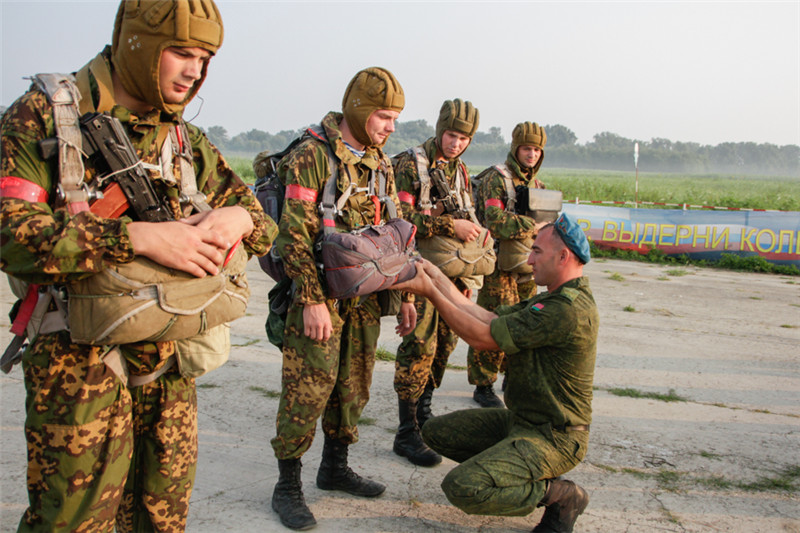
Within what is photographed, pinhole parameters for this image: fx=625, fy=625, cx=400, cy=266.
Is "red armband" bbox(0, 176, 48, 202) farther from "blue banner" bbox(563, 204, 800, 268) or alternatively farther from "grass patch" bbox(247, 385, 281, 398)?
"blue banner" bbox(563, 204, 800, 268)

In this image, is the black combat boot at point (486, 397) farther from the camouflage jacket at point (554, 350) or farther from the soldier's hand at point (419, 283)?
the soldier's hand at point (419, 283)

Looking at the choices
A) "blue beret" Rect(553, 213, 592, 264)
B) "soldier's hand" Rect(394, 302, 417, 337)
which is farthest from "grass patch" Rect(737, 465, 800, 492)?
"soldier's hand" Rect(394, 302, 417, 337)

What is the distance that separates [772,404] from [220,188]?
5.27m

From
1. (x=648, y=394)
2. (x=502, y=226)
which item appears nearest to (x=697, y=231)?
(x=648, y=394)

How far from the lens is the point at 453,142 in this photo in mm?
5117

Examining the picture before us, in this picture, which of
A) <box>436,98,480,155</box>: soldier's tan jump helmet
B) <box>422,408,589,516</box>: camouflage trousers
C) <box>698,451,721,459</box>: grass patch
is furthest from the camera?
<box>436,98,480,155</box>: soldier's tan jump helmet

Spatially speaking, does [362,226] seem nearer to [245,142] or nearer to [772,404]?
[772,404]

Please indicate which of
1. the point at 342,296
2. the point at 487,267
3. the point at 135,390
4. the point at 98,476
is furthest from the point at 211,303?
the point at 487,267

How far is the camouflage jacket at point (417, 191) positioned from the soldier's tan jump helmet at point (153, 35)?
9.11 ft

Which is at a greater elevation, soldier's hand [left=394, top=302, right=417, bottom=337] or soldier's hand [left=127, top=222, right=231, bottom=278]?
soldier's hand [left=127, top=222, right=231, bottom=278]

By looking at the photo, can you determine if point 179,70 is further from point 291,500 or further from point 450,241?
point 450,241

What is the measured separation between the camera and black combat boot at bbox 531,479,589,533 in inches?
134

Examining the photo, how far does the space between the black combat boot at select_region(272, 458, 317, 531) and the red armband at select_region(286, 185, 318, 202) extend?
1.47 m

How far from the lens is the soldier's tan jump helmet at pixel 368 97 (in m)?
3.57
